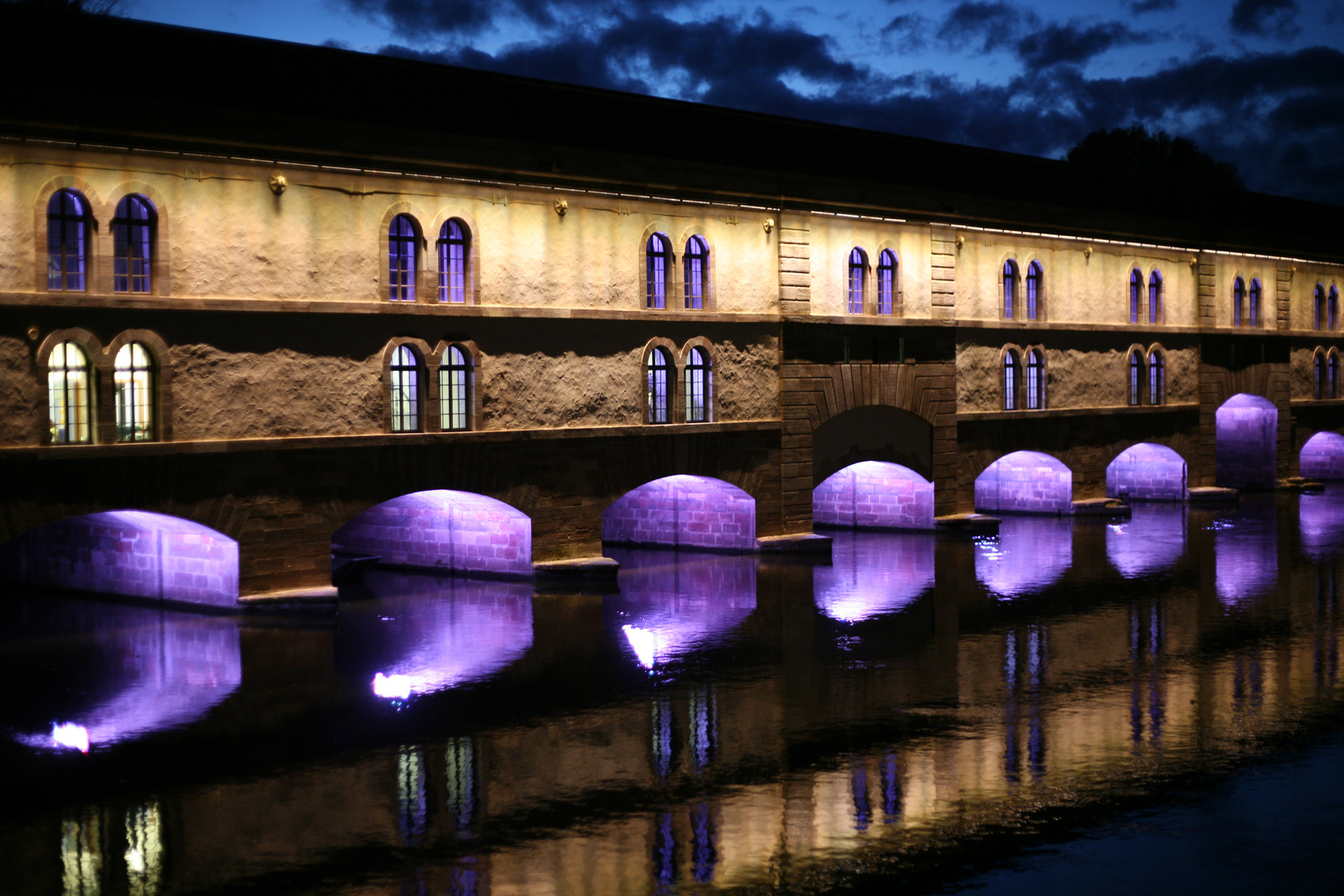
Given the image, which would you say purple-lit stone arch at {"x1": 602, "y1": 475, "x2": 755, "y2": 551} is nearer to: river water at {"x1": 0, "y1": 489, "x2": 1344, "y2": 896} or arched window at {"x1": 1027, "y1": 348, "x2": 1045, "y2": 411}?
river water at {"x1": 0, "y1": 489, "x2": 1344, "y2": 896}

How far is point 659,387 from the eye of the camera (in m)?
29.0

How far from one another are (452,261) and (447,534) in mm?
6142

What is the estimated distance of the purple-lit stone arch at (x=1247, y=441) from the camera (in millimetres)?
46125

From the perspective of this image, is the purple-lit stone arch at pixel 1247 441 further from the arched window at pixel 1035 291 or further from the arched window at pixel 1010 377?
the arched window at pixel 1010 377

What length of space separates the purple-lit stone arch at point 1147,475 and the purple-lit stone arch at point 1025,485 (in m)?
4.15

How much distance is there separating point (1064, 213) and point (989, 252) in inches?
118

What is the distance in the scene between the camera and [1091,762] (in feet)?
48.2

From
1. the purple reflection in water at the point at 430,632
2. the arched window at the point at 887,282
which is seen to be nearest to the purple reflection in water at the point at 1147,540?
the arched window at the point at 887,282

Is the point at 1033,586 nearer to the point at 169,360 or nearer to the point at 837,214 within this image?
the point at 837,214

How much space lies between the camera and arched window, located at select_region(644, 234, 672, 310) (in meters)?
28.6

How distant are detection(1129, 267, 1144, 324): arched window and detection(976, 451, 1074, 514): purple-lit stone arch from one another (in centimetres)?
506

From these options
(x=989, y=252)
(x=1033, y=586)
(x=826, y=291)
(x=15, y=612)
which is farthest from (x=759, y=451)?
(x=15, y=612)

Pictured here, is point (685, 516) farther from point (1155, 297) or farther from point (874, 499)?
point (1155, 297)

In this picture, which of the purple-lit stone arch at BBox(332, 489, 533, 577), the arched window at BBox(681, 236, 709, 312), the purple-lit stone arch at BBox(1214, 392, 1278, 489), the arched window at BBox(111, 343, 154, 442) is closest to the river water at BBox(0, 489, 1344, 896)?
the purple-lit stone arch at BBox(332, 489, 533, 577)
